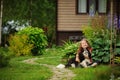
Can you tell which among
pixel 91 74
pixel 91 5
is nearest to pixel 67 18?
pixel 91 5

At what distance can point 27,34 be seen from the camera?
21797mm

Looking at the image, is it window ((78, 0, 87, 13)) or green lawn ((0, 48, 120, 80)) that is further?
window ((78, 0, 87, 13))

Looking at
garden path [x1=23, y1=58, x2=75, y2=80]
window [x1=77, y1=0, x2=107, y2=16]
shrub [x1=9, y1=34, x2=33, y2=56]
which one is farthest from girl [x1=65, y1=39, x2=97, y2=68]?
window [x1=77, y1=0, x2=107, y2=16]

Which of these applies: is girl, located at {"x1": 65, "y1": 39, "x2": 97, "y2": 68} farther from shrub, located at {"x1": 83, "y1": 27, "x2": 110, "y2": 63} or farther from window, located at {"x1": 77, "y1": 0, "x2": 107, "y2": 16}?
window, located at {"x1": 77, "y1": 0, "x2": 107, "y2": 16}

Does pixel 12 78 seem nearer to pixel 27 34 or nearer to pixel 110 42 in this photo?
pixel 110 42

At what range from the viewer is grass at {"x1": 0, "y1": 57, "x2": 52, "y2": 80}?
1391cm

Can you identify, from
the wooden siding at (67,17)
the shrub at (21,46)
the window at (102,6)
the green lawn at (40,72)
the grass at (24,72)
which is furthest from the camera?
the window at (102,6)

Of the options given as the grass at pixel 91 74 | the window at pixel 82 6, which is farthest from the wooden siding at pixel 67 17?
the grass at pixel 91 74

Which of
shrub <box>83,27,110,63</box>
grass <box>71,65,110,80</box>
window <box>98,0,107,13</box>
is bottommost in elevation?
grass <box>71,65,110,80</box>

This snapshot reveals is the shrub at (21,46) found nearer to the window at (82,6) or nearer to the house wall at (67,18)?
the house wall at (67,18)

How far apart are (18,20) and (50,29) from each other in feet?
7.15

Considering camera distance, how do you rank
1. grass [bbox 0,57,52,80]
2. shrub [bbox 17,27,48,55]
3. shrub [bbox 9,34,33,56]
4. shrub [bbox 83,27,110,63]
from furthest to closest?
1. shrub [bbox 17,27,48,55]
2. shrub [bbox 9,34,33,56]
3. shrub [bbox 83,27,110,63]
4. grass [bbox 0,57,52,80]

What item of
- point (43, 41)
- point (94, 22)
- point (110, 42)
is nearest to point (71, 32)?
point (43, 41)

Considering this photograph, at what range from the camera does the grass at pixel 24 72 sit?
13914 mm
